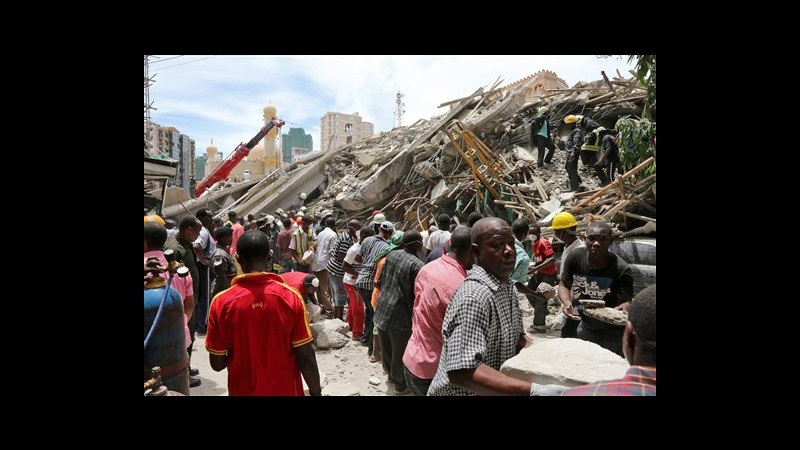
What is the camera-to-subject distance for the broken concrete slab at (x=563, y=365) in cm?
169

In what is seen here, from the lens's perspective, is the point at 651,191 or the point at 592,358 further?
the point at 651,191

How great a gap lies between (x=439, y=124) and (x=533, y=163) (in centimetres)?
444

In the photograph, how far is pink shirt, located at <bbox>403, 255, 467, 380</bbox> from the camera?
2682mm

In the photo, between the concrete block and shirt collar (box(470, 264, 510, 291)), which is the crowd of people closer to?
shirt collar (box(470, 264, 510, 291))

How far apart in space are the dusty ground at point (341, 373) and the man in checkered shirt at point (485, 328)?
281 centimetres

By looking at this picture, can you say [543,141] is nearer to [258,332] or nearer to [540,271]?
[540,271]

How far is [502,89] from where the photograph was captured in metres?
14.8

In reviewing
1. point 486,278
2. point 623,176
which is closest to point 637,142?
point 623,176

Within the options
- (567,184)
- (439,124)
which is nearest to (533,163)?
(567,184)

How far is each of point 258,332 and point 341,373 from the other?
3104 mm

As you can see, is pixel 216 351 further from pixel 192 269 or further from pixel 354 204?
pixel 354 204

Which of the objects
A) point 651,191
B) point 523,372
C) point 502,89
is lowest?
point 523,372

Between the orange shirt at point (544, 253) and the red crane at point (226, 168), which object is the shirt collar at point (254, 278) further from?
the red crane at point (226, 168)

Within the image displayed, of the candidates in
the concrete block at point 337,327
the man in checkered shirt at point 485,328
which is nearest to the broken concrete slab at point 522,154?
the concrete block at point 337,327
